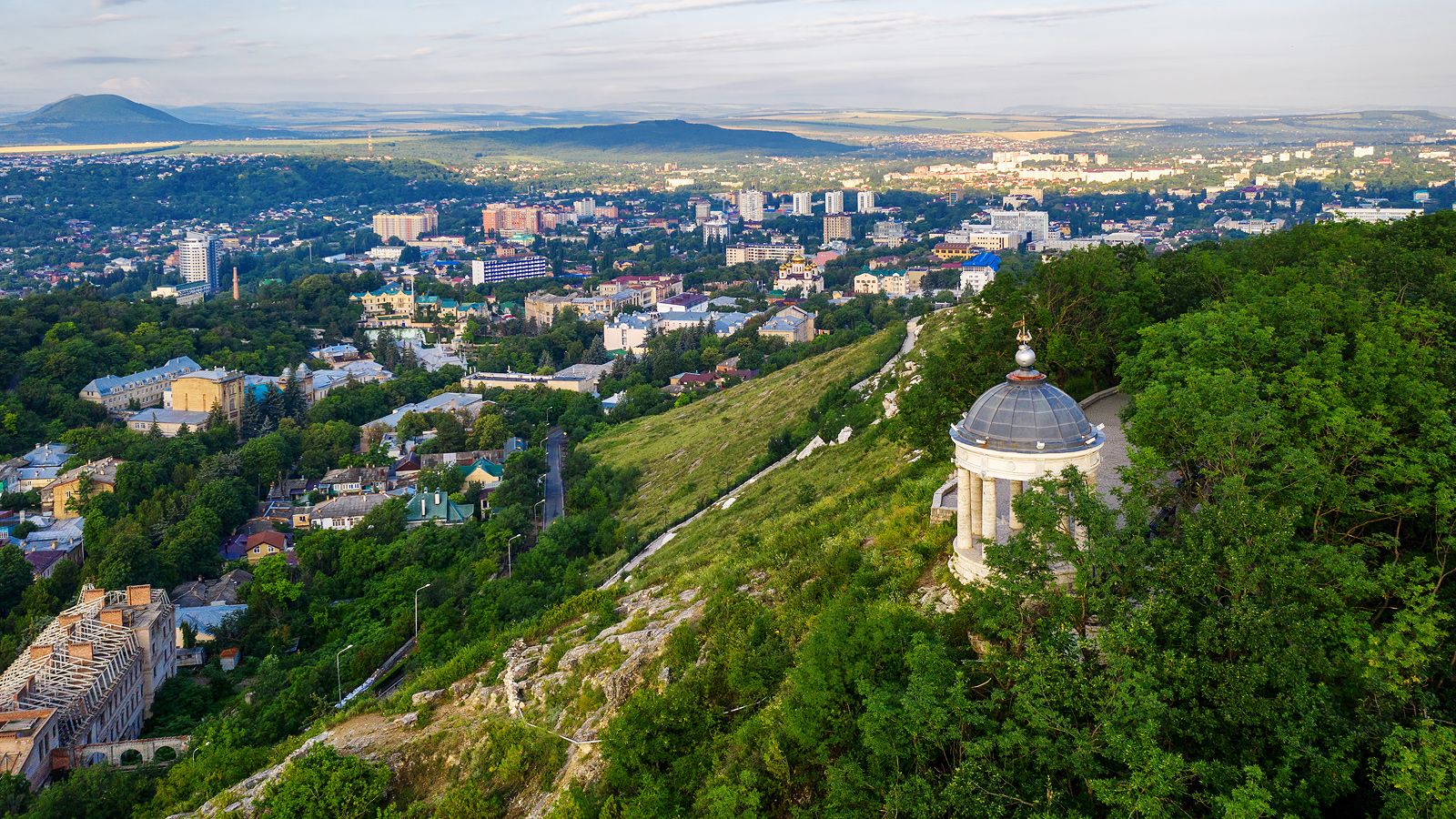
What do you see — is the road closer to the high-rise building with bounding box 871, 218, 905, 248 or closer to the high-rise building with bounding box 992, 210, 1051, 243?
the high-rise building with bounding box 992, 210, 1051, 243

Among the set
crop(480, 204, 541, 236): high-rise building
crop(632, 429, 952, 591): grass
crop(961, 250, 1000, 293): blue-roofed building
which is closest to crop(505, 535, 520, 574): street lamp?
crop(632, 429, 952, 591): grass

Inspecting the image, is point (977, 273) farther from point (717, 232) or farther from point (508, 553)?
point (717, 232)

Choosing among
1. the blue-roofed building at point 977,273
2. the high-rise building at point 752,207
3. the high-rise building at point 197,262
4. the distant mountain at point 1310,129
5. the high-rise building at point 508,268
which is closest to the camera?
the blue-roofed building at point 977,273

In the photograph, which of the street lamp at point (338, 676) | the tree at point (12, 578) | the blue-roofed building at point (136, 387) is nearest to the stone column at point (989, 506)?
the street lamp at point (338, 676)

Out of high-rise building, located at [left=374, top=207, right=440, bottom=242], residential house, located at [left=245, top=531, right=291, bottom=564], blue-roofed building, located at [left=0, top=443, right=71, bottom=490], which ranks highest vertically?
high-rise building, located at [left=374, top=207, right=440, bottom=242]

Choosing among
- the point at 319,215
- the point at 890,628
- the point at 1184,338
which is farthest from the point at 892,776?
the point at 319,215

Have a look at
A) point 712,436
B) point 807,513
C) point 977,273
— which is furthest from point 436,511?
point 977,273

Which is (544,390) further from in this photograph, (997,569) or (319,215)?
(319,215)

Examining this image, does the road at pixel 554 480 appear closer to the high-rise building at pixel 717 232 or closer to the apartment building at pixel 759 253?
the apartment building at pixel 759 253
